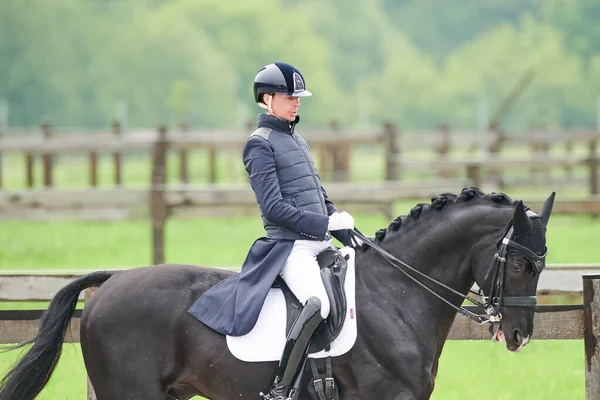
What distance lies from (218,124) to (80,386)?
186ft

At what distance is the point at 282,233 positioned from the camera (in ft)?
17.0

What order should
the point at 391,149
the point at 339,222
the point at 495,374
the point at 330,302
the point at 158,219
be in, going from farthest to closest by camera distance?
the point at 391,149, the point at 158,219, the point at 495,374, the point at 339,222, the point at 330,302

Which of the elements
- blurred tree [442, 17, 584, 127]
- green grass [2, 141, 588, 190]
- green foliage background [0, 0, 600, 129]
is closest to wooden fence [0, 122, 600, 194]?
green grass [2, 141, 588, 190]

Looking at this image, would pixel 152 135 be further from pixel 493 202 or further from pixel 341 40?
pixel 341 40

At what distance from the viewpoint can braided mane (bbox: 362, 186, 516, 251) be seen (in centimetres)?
510

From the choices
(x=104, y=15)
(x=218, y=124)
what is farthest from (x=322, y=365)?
(x=104, y=15)

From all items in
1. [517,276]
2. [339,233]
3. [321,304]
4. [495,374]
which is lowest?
[495,374]

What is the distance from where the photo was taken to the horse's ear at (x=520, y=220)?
189 inches

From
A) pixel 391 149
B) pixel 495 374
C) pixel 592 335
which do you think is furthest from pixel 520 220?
pixel 391 149

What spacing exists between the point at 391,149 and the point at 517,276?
1254cm

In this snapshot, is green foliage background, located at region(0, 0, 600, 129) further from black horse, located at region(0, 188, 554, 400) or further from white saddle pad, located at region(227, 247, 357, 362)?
white saddle pad, located at region(227, 247, 357, 362)

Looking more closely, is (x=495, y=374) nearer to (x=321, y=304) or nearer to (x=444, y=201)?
(x=444, y=201)

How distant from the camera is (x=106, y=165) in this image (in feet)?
172

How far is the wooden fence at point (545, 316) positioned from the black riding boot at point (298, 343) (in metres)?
1.39
